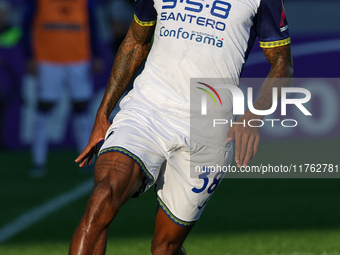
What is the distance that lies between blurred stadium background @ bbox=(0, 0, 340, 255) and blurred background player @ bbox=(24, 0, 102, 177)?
61cm

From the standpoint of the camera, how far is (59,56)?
10.3 metres

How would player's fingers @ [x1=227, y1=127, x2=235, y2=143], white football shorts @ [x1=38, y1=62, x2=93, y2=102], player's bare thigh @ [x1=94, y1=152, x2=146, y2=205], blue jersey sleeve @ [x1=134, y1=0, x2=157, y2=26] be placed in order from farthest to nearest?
white football shorts @ [x1=38, y1=62, x2=93, y2=102] → blue jersey sleeve @ [x1=134, y1=0, x2=157, y2=26] → player's fingers @ [x1=227, y1=127, x2=235, y2=143] → player's bare thigh @ [x1=94, y1=152, x2=146, y2=205]

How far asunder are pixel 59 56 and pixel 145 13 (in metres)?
5.67

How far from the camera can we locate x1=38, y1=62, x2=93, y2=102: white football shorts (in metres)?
10.2

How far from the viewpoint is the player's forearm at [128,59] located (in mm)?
4809

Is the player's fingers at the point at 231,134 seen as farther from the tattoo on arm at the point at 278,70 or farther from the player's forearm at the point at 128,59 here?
the player's forearm at the point at 128,59

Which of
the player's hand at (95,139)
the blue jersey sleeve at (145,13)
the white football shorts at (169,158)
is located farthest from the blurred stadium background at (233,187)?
the blue jersey sleeve at (145,13)

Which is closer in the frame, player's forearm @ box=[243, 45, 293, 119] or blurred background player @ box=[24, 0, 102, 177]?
player's forearm @ box=[243, 45, 293, 119]

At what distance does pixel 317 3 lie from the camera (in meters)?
12.8

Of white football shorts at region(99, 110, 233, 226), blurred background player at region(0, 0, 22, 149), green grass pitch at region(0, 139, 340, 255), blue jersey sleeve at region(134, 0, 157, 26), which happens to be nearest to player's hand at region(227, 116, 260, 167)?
white football shorts at region(99, 110, 233, 226)

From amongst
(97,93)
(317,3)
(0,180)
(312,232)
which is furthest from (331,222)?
(317,3)

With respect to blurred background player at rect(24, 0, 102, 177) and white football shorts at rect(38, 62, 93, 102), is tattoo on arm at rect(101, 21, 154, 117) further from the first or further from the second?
white football shorts at rect(38, 62, 93, 102)

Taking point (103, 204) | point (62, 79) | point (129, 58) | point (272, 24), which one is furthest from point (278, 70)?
point (62, 79)

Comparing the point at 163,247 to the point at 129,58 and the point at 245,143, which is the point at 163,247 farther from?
the point at 129,58
